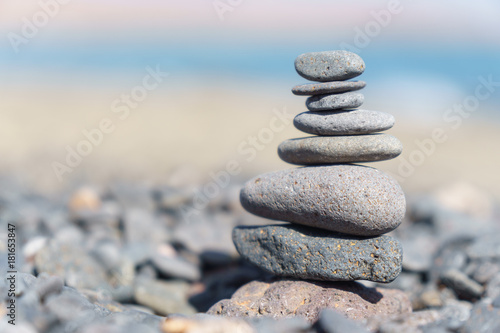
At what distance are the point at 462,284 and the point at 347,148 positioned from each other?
9.71 feet

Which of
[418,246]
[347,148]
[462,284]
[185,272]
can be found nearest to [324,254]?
[347,148]

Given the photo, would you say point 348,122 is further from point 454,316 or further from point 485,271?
point 485,271

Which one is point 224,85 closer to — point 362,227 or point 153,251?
point 153,251

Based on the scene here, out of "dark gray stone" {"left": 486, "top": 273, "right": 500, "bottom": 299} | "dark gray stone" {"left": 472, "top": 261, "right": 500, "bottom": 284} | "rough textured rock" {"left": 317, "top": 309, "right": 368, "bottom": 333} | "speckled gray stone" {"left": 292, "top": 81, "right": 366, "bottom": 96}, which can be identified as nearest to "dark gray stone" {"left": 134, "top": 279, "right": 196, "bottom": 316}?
"rough textured rock" {"left": 317, "top": 309, "right": 368, "bottom": 333}

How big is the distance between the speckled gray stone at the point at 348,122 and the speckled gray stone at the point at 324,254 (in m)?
1.28

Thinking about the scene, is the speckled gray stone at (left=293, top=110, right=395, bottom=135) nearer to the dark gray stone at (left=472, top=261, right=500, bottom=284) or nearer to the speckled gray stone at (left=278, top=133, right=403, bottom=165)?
the speckled gray stone at (left=278, top=133, right=403, bottom=165)

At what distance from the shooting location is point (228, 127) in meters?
22.5

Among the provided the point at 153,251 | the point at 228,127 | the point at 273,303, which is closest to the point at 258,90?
the point at 228,127

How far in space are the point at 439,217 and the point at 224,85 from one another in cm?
2846

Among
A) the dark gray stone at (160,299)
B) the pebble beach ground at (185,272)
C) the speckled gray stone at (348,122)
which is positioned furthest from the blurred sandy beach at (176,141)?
the speckled gray stone at (348,122)

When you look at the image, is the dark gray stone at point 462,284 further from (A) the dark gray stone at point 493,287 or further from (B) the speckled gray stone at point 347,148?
(B) the speckled gray stone at point 347,148

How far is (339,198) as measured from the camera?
465cm

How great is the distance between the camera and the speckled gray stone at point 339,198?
459cm

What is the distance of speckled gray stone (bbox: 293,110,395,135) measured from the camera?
15.8 feet
